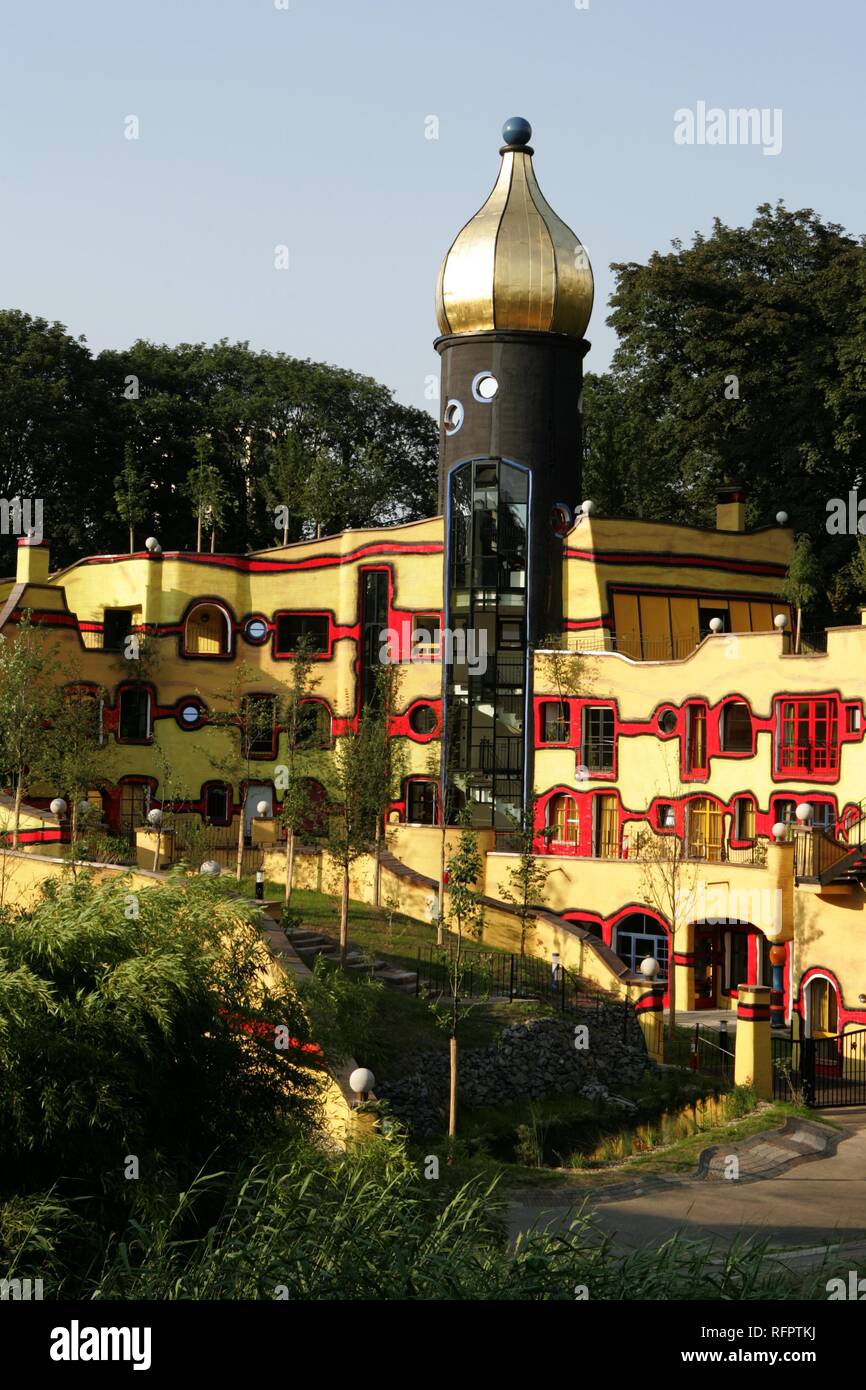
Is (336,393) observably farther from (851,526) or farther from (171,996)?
(171,996)

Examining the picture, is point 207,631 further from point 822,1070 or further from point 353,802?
point 822,1070

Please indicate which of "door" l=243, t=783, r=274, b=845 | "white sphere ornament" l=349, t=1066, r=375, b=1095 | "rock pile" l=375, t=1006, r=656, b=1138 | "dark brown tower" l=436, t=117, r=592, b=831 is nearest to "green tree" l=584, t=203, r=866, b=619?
"dark brown tower" l=436, t=117, r=592, b=831

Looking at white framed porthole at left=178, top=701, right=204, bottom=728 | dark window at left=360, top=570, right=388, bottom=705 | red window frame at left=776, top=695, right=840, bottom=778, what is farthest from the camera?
white framed porthole at left=178, top=701, right=204, bottom=728

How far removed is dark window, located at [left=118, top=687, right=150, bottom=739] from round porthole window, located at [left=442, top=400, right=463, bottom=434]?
35.4 feet

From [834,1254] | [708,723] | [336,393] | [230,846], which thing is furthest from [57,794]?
[336,393]

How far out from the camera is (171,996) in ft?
52.1

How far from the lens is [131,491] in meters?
55.3

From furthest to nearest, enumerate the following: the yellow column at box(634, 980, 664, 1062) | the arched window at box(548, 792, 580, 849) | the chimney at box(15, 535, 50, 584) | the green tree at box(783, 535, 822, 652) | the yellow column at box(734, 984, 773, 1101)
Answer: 1. the chimney at box(15, 535, 50, 584)
2. the green tree at box(783, 535, 822, 652)
3. the arched window at box(548, 792, 580, 849)
4. the yellow column at box(634, 980, 664, 1062)
5. the yellow column at box(734, 984, 773, 1101)

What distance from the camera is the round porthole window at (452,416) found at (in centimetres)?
4156

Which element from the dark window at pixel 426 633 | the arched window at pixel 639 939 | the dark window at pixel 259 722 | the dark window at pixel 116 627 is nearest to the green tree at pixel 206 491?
the dark window at pixel 116 627

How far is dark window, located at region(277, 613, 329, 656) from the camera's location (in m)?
44.4

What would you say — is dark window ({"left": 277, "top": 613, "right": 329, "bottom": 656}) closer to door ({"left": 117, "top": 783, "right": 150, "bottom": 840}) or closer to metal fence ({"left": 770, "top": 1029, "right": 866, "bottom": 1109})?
door ({"left": 117, "top": 783, "right": 150, "bottom": 840})

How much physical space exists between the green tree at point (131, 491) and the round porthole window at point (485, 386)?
15.9 m
